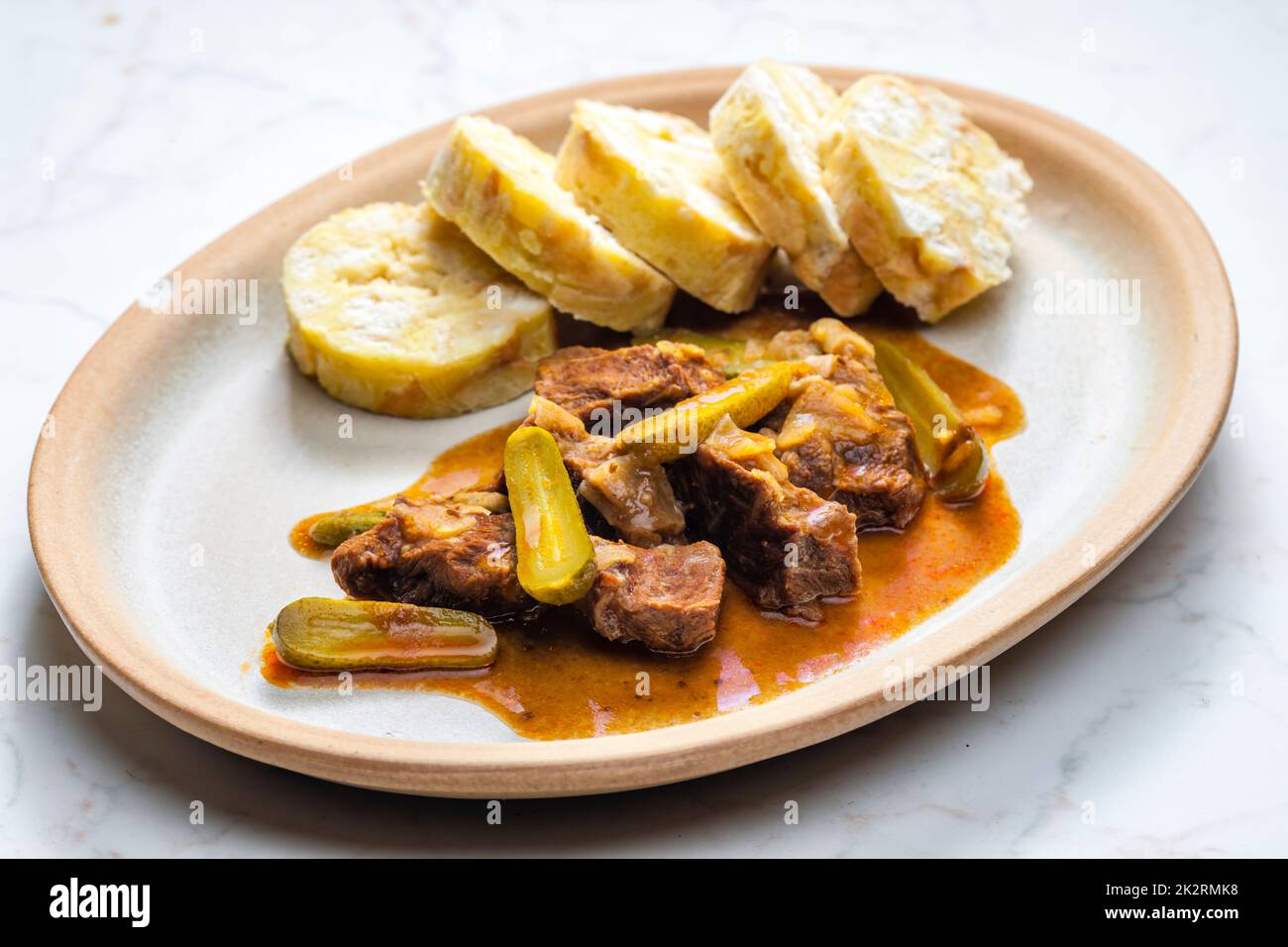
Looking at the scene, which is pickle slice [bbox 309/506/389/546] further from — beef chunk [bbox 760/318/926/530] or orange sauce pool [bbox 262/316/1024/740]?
beef chunk [bbox 760/318/926/530]

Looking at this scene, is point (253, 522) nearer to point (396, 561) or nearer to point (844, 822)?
point (396, 561)

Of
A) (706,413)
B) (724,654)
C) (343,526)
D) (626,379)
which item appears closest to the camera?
(724,654)

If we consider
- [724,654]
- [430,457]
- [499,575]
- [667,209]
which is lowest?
[430,457]

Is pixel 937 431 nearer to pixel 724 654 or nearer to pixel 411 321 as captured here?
pixel 724 654

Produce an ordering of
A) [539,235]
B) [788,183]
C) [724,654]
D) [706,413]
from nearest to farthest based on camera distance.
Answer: [724,654] → [706,413] → [539,235] → [788,183]

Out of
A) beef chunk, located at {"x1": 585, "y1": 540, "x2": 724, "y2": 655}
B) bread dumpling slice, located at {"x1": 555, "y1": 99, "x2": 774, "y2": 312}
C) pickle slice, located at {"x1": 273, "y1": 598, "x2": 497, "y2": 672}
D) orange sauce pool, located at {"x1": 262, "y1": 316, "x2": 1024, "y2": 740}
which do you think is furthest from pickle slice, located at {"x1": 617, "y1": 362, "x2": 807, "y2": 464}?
pickle slice, located at {"x1": 273, "y1": 598, "x2": 497, "y2": 672}

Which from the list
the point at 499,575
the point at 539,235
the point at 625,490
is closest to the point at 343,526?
the point at 499,575
